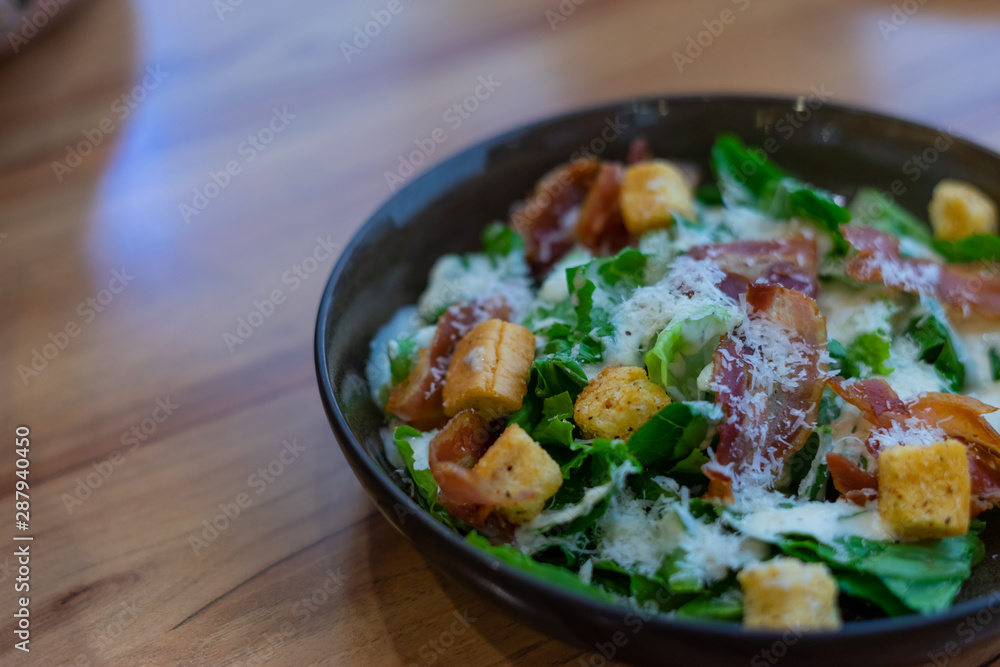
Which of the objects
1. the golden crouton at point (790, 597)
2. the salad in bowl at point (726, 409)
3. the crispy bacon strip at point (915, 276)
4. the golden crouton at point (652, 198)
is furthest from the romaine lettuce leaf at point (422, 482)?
the crispy bacon strip at point (915, 276)

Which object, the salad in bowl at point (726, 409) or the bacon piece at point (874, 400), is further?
the bacon piece at point (874, 400)

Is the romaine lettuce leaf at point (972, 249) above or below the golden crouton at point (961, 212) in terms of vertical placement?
below

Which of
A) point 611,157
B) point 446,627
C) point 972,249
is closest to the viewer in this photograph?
point 446,627

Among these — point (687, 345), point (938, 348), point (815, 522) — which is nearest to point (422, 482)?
point (687, 345)

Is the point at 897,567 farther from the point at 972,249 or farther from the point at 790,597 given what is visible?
the point at 972,249

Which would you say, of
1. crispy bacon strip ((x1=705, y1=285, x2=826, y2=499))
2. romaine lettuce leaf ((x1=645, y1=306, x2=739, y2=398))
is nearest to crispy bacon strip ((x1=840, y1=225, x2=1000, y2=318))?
crispy bacon strip ((x1=705, y1=285, x2=826, y2=499))

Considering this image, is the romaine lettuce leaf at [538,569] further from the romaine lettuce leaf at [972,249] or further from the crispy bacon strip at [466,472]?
the romaine lettuce leaf at [972,249]
